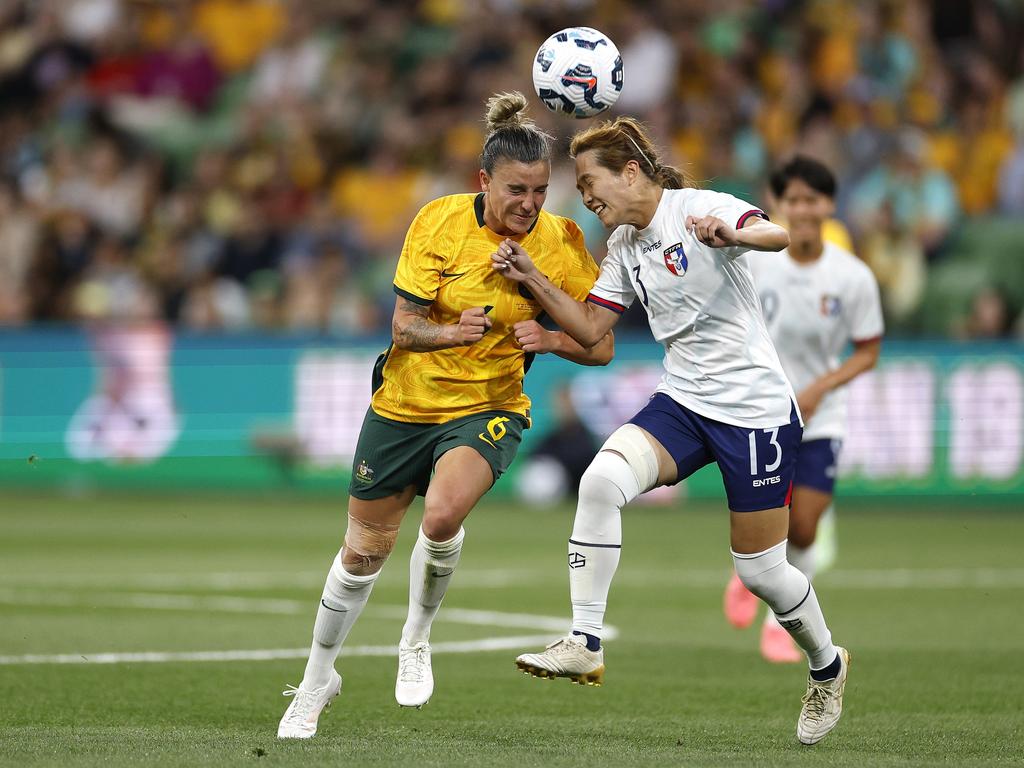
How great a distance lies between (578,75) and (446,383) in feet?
4.79

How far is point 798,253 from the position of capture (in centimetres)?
1002

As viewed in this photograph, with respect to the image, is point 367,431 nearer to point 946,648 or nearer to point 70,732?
point 70,732

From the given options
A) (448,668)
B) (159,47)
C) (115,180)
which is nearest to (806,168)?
(448,668)

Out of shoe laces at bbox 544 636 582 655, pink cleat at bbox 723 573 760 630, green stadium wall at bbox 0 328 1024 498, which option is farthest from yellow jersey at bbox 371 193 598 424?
green stadium wall at bbox 0 328 1024 498

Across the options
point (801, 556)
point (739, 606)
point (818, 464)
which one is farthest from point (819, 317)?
point (739, 606)

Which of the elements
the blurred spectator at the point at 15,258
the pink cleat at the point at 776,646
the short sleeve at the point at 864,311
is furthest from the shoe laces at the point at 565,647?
the blurred spectator at the point at 15,258

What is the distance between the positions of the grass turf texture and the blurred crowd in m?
4.14

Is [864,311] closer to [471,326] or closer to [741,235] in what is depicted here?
[741,235]

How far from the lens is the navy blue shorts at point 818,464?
969 cm

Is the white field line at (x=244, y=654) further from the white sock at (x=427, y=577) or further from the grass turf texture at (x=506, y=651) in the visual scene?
the white sock at (x=427, y=577)

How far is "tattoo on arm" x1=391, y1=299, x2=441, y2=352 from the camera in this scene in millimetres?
6895

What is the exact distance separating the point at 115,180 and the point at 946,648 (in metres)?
15.9

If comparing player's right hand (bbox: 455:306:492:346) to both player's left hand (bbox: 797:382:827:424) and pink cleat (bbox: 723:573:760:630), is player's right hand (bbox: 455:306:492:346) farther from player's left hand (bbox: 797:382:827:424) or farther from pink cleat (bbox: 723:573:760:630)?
pink cleat (bbox: 723:573:760:630)

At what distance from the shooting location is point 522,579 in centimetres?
1305
